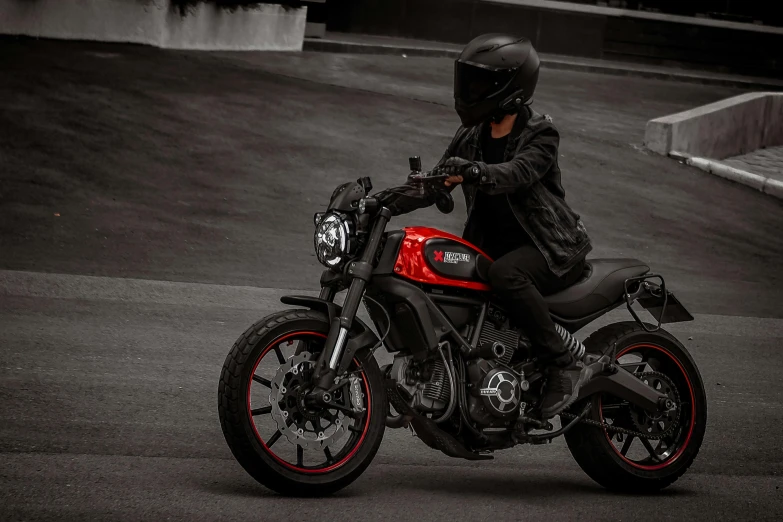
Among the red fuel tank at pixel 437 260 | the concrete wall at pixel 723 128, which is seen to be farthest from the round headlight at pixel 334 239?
the concrete wall at pixel 723 128

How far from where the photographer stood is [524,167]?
550 centimetres

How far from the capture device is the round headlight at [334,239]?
5234mm

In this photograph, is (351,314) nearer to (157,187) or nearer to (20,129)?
(157,187)

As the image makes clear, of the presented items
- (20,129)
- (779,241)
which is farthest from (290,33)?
(779,241)

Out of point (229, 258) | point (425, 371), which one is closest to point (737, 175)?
point (229, 258)

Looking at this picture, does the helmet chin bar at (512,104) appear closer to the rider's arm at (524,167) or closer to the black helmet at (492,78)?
the black helmet at (492,78)

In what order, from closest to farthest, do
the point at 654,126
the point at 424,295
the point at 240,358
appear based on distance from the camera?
the point at 240,358, the point at 424,295, the point at 654,126

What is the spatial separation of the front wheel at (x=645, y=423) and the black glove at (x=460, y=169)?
53.3 inches

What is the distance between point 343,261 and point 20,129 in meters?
9.05

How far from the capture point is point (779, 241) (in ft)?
46.8

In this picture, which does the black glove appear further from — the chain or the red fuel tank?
the chain

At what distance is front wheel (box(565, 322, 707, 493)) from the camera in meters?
6.01

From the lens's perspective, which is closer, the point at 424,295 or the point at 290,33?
the point at 424,295

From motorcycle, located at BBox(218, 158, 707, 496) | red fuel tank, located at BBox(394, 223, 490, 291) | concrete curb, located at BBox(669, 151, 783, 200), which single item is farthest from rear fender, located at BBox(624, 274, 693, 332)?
concrete curb, located at BBox(669, 151, 783, 200)
